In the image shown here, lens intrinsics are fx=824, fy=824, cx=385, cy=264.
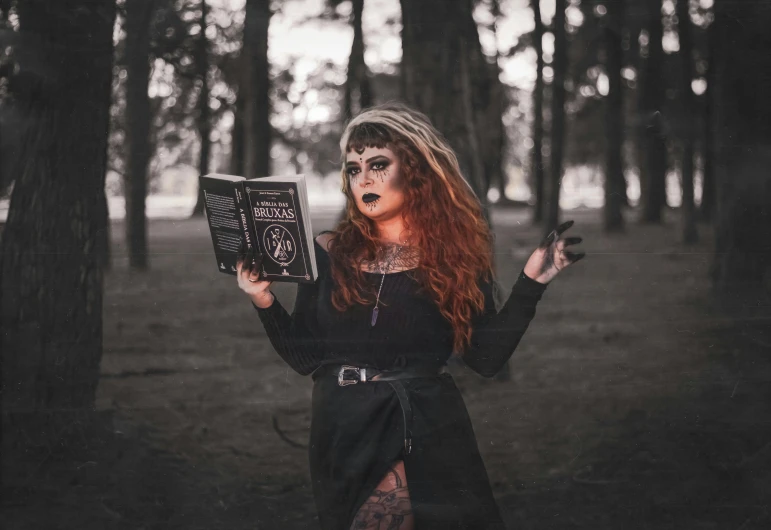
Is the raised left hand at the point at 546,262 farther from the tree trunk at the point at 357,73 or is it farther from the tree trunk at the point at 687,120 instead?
the tree trunk at the point at 357,73

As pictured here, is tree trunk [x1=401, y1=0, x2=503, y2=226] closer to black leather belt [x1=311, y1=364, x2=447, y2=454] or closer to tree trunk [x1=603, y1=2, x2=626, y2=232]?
tree trunk [x1=603, y1=2, x2=626, y2=232]

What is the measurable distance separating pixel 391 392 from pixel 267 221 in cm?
63

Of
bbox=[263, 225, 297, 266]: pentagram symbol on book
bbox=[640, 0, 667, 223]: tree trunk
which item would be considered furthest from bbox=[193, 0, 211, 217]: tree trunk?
bbox=[640, 0, 667, 223]: tree trunk

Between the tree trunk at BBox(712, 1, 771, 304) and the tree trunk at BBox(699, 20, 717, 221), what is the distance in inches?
0.6

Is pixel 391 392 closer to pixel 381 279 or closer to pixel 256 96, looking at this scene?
pixel 381 279

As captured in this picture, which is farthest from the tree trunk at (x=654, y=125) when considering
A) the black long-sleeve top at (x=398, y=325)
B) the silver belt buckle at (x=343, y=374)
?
the silver belt buckle at (x=343, y=374)

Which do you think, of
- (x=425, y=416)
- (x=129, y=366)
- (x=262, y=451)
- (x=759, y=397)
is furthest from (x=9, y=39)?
(x=759, y=397)

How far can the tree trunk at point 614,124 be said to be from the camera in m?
2.86

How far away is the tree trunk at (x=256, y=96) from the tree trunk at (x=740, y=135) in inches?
62.3

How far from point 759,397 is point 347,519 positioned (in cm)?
155

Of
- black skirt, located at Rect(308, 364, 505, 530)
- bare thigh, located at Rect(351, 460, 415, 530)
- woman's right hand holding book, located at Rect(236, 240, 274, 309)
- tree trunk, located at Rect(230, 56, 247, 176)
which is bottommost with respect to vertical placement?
bare thigh, located at Rect(351, 460, 415, 530)

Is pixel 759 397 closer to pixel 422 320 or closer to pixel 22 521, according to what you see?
pixel 422 320

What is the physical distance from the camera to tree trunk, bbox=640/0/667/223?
2.87 metres

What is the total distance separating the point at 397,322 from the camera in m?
2.53
